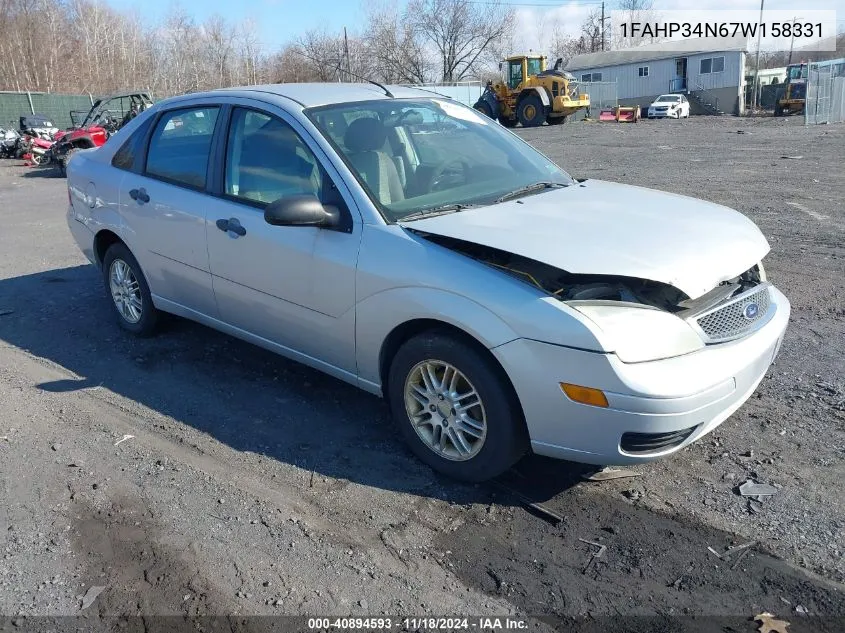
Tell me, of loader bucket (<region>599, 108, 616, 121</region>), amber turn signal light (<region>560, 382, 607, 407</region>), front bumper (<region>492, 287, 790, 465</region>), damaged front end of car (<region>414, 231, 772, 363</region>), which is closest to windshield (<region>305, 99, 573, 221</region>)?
damaged front end of car (<region>414, 231, 772, 363</region>)

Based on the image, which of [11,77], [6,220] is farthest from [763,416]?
[11,77]

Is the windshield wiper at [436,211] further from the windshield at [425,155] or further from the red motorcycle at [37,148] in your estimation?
the red motorcycle at [37,148]

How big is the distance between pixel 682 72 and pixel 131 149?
167 feet

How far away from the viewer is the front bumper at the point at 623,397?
286 cm

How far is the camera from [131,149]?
5262 mm

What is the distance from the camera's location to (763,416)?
398 centimetres

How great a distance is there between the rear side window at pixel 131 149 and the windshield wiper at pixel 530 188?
279cm

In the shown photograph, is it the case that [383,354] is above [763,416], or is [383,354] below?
above

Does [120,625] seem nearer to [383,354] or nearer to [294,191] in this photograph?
[383,354]

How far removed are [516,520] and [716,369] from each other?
107cm

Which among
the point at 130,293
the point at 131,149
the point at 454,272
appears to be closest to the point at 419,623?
the point at 454,272

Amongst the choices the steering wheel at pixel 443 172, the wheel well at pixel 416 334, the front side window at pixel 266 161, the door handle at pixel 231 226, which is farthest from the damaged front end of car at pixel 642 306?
the door handle at pixel 231 226

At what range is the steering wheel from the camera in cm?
396

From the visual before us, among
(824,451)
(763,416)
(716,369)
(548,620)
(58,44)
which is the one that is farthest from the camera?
(58,44)
